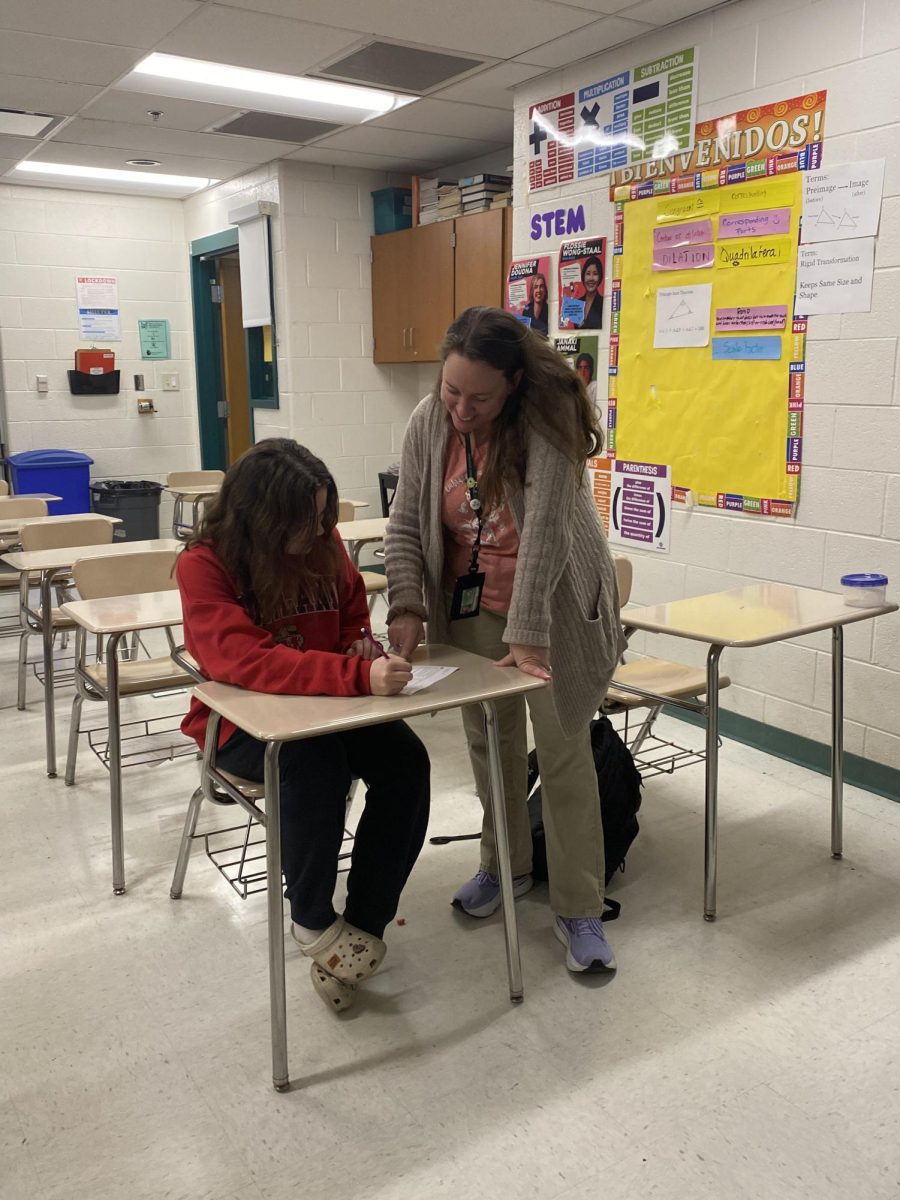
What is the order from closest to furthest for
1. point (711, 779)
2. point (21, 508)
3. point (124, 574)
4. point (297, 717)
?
point (297, 717), point (711, 779), point (124, 574), point (21, 508)

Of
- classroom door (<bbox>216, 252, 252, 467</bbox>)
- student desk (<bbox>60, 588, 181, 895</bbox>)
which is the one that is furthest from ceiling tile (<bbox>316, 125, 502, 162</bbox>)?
student desk (<bbox>60, 588, 181, 895</bbox>)

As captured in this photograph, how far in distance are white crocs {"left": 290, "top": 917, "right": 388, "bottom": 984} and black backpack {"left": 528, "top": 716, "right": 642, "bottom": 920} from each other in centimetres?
65

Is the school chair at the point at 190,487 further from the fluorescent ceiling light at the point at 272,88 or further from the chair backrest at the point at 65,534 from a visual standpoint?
the fluorescent ceiling light at the point at 272,88

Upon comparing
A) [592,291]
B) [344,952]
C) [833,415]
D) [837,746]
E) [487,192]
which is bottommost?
[344,952]

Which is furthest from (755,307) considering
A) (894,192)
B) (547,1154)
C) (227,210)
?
(227,210)

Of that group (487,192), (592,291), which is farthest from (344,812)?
(487,192)

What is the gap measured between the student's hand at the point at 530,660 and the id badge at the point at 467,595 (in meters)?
0.19

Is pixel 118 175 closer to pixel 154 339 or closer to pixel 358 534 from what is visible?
pixel 154 339

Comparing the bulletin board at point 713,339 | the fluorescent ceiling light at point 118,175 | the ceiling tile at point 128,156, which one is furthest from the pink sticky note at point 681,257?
the fluorescent ceiling light at point 118,175

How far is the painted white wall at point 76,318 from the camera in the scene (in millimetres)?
6625

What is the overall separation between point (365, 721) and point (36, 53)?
359cm

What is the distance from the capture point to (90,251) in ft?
22.4

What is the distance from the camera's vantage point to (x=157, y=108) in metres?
4.74

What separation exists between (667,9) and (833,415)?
150cm
